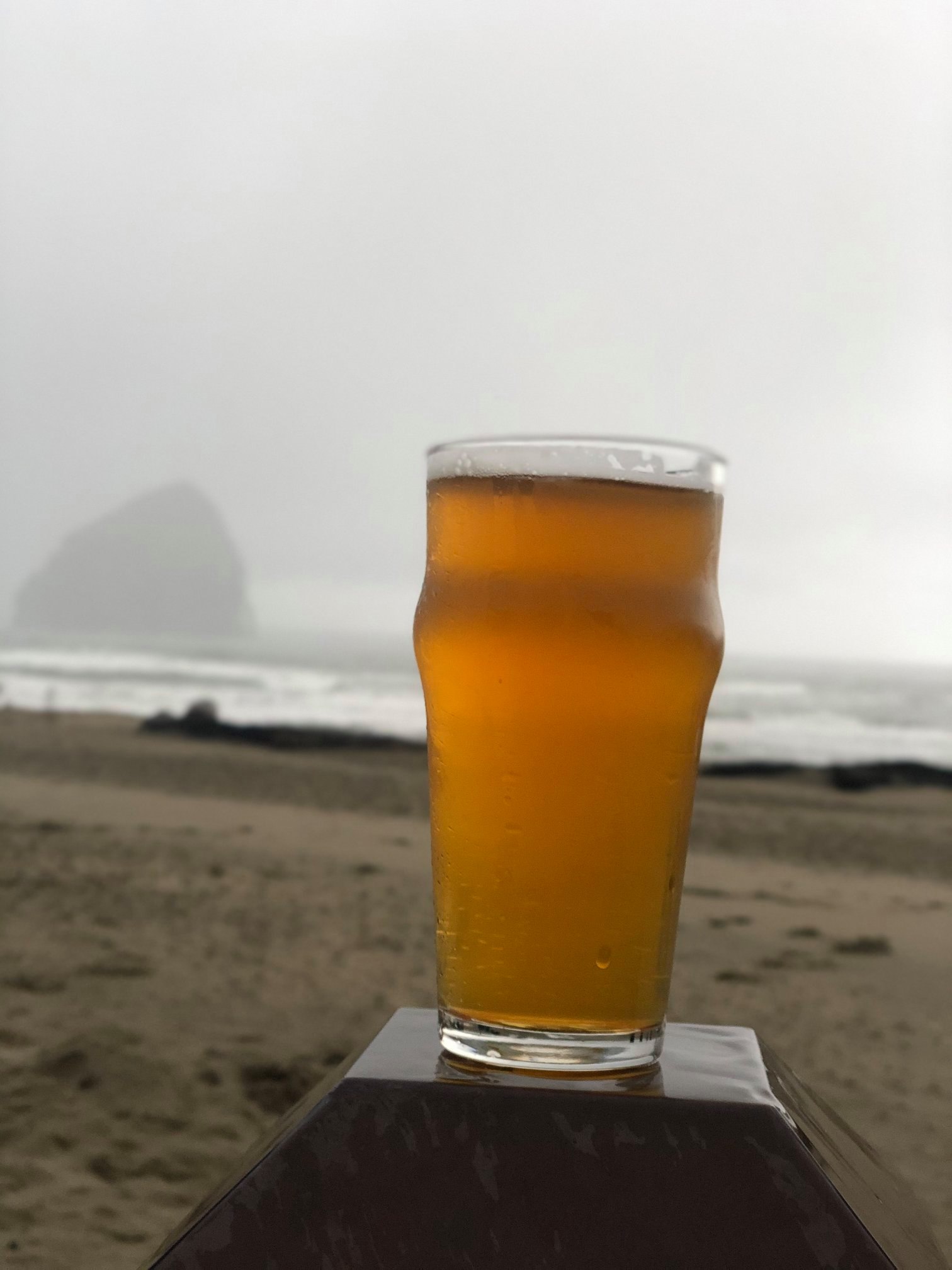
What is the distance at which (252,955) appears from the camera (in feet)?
17.4

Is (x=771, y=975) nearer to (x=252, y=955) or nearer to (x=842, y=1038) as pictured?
(x=842, y=1038)

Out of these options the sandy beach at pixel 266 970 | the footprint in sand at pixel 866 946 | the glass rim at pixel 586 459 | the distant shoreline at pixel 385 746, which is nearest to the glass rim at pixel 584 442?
the glass rim at pixel 586 459

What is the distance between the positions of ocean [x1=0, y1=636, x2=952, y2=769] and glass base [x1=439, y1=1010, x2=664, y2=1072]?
536 inches

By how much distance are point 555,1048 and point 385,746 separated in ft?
46.5

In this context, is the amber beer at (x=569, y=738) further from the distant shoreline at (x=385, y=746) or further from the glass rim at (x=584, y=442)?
the distant shoreline at (x=385, y=746)

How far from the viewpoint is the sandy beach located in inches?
127

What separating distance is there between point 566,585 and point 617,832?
224 mm

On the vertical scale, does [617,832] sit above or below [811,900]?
above

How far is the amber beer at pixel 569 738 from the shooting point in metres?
1.07

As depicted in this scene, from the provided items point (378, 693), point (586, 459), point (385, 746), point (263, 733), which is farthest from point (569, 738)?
point (378, 693)

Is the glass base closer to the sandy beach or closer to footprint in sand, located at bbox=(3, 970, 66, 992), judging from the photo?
the sandy beach

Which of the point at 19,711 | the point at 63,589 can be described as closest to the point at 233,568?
the point at 63,589

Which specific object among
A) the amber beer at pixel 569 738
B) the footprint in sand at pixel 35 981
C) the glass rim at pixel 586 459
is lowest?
the footprint in sand at pixel 35 981

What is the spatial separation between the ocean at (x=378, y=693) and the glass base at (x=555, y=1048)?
13627mm
